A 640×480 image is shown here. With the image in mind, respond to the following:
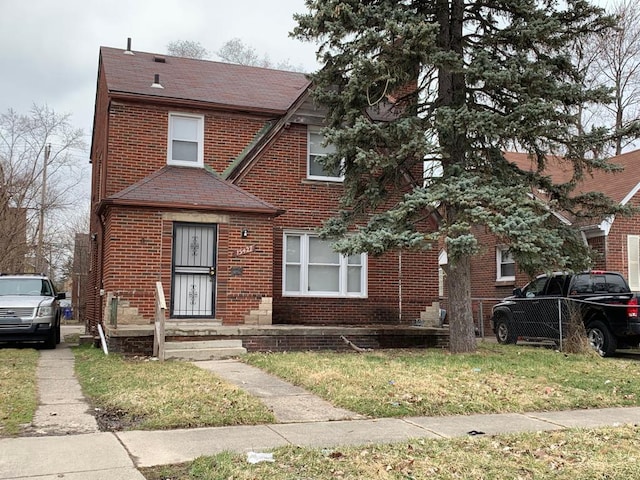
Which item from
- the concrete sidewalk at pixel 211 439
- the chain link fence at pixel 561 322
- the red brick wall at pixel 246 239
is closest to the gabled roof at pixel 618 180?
the chain link fence at pixel 561 322

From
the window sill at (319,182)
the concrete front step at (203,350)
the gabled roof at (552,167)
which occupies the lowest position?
the concrete front step at (203,350)

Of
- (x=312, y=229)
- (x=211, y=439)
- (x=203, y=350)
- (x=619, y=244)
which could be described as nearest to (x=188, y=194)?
(x=312, y=229)

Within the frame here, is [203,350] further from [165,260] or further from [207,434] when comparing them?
[207,434]

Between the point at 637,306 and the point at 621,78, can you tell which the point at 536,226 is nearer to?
the point at 637,306

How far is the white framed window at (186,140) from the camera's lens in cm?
1506

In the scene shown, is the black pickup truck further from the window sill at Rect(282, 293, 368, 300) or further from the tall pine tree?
the window sill at Rect(282, 293, 368, 300)

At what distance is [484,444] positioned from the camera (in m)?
5.68

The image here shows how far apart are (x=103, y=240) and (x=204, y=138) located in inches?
139

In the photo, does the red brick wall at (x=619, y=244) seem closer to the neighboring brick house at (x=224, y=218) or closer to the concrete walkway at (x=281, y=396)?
the neighboring brick house at (x=224, y=218)

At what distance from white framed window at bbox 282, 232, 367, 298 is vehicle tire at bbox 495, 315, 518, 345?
3.86 m

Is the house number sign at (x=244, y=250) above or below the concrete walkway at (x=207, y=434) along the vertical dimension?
above

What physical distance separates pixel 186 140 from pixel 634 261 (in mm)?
13027

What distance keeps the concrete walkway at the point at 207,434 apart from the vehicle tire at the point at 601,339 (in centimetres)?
588

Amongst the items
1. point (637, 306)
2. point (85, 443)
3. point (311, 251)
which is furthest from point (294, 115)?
point (85, 443)
